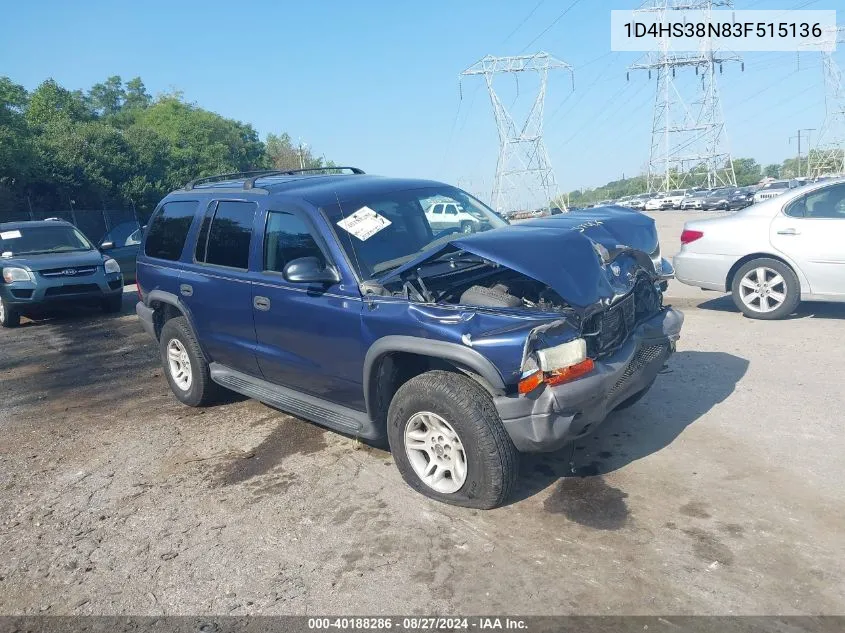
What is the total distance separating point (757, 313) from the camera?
8.02m

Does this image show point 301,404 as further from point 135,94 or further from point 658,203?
point 135,94

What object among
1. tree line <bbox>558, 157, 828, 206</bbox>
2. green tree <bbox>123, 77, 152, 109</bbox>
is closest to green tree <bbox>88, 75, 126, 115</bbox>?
green tree <bbox>123, 77, 152, 109</bbox>

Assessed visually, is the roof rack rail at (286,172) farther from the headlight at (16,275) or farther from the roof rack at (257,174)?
the headlight at (16,275)

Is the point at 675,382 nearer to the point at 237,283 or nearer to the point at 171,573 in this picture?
the point at 237,283

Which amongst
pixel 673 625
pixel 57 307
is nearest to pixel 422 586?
pixel 673 625

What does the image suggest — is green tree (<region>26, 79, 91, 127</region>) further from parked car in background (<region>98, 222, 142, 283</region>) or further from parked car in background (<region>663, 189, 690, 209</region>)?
parked car in background (<region>663, 189, 690, 209</region>)

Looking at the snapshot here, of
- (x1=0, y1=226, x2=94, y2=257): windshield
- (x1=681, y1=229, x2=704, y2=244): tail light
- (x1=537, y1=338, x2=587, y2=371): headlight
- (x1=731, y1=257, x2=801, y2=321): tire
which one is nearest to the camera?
(x1=537, y1=338, x2=587, y2=371): headlight

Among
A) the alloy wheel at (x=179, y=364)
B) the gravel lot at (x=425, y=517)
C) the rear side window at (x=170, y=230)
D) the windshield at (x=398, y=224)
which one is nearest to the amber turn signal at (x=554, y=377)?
the gravel lot at (x=425, y=517)

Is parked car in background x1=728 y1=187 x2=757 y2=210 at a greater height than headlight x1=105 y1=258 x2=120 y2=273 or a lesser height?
lesser

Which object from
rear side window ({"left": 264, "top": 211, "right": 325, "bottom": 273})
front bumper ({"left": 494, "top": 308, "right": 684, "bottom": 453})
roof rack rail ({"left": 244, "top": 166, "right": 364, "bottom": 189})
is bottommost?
front bumper ({"left": 494, "top": 308, "right": 684, "bottom": 453})

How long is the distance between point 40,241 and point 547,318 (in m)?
11.0

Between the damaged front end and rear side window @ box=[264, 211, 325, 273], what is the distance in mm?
739

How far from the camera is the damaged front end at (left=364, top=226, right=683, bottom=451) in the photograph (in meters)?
3.61

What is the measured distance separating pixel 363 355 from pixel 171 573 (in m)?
1.60
